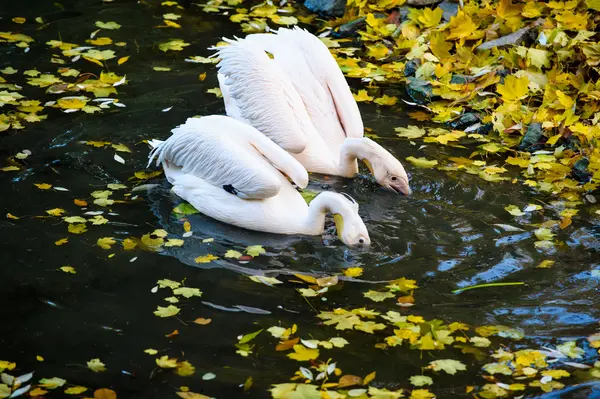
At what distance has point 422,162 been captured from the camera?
7.80 metres

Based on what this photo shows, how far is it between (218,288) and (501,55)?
15.0 ft

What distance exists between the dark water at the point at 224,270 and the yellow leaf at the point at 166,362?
6cm

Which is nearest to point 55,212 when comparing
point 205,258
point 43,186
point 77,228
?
point 77,228

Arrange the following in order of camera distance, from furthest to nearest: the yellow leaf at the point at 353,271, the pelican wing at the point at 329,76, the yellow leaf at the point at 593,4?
the yellow leaf at the point at 593,4
the pelican wing at the point at 329,76
the yellow leaf at the point at 353,271

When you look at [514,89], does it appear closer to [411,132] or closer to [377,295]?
[411,132]

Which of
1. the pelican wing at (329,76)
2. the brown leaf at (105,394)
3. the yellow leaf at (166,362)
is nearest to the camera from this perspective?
the brown leaf at (105,394)

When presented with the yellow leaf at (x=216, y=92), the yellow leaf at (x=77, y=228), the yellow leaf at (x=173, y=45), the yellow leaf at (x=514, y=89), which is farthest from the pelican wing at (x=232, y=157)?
the yellow leaf at (x=173, y=45)

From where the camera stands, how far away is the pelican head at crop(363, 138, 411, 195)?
285 inches

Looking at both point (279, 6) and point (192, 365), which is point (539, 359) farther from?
point (279, 6)

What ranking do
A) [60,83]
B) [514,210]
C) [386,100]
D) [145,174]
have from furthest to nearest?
[386,100] → [60,83] → [145,174] → [514,210]

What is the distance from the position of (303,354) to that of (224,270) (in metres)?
1.16

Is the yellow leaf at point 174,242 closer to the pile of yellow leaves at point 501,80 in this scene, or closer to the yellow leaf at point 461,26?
the pile of yellow leaves at point 501,80

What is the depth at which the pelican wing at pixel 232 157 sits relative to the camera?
6.52 meters

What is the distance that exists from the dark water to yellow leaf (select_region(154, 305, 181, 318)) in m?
0.06
